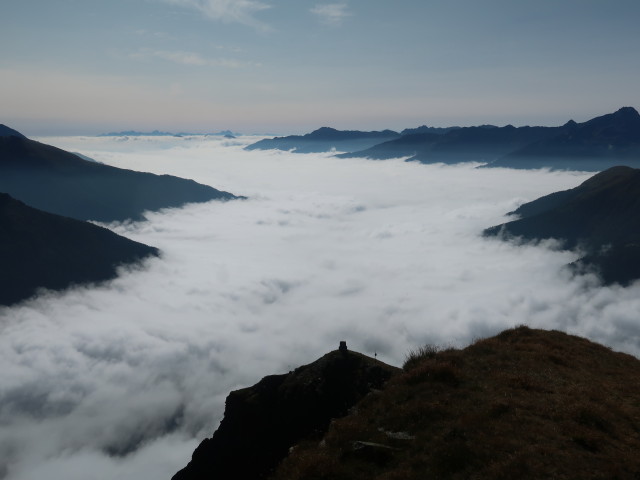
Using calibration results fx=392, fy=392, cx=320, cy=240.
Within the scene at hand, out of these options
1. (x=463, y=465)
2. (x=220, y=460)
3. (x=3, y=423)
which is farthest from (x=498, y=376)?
(x=3, y=423)

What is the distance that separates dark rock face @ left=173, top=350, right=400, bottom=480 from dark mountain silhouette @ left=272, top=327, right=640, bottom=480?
2.78 m

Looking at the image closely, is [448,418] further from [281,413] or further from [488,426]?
[281,413]

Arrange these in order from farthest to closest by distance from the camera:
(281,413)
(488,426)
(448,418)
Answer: (281,413) → (448,418) → (488,426)

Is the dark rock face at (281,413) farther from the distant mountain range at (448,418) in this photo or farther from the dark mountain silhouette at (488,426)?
the dark mountain silhouette at (488,426)

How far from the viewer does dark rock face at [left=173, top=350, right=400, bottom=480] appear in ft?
85.1

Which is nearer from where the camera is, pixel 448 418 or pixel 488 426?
pixel 488 426

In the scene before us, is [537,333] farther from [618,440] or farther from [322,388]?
[322,388]

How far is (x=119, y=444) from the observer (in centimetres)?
18262

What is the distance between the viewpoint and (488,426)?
58.8 ft

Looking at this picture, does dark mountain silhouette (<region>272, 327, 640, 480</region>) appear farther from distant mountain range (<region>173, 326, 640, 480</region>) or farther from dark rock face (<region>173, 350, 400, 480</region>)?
dark rock face (<region>173, 350, 400, 480</region>)

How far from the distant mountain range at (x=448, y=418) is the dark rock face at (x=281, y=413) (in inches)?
3.8

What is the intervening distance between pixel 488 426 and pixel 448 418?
198 cm

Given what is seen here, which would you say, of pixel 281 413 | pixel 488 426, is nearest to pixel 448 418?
pixel 488 426

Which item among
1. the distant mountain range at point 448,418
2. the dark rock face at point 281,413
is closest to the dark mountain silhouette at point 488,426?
the distant mountain range at point 448,418
